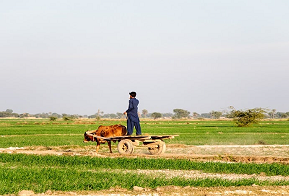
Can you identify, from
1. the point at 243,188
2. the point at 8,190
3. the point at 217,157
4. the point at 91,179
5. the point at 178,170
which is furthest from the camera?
the point at 217,157

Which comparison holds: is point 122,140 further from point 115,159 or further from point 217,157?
point 217,157

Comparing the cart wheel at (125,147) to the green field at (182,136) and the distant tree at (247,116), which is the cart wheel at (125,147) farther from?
the distant tree at (247,116)

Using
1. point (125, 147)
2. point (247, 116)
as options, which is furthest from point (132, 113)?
point (247, 116)

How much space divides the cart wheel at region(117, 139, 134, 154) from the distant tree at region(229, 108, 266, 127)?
4463 cm

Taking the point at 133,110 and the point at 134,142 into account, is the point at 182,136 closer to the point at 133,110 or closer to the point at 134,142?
the point at 133,110

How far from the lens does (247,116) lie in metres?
62.1

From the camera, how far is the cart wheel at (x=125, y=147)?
726 inches

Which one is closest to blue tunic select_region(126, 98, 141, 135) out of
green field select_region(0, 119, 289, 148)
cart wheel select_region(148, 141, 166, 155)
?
cart wheel select_region(148, 141, 166, 155)

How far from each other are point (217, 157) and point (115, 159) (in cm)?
417

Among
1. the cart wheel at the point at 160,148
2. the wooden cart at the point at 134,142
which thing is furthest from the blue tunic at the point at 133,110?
the cart wheel at the point at 160,148

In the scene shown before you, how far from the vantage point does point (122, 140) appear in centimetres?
1852

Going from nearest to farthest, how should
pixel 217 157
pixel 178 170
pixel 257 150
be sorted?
pixel 178 170 → pixel 217 157 → pixel 257 150

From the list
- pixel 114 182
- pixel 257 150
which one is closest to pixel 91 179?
pixel 114 182

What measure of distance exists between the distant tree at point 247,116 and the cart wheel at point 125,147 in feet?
146
